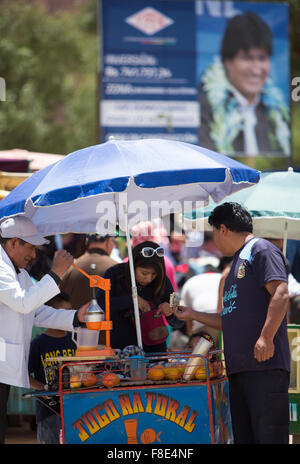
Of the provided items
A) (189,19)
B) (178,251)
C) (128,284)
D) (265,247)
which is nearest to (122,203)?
(128,284)

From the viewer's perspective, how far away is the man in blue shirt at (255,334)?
4863 mm

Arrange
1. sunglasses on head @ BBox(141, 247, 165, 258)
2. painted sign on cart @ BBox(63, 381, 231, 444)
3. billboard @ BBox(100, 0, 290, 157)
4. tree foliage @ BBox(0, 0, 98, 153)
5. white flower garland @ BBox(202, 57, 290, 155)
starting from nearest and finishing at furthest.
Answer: painted sign on cart @ BBox(63, 381, 231, 444), sunglasses on head @ BBox(141, 247, 165, 258), billboard @ BBox(100, 0, 290, 157), white flower garland @ BBox(202, 57, 290, 155), tree foliage @ BBox(0, 0, 98, 153)

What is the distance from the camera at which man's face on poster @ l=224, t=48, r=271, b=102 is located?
1783 centimetres

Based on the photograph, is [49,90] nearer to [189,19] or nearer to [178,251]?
[189,19]

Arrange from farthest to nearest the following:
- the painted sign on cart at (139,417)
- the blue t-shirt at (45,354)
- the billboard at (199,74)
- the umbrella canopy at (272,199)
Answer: the billboard at (199,74) → the umbrella canopy at (272,199) → the blue t-shirt at (45,354) → the painted sign on cart at (139,417)

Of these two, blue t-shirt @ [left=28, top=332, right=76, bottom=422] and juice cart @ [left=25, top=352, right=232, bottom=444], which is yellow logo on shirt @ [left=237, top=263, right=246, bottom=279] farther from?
blue t-shirt @ [left=28, top=332, right=76, bottom=422]

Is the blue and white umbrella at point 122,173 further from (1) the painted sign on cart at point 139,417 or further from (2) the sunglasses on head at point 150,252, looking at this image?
(1) the painted sign on cart at point 139,417

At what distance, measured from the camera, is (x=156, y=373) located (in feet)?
16.8

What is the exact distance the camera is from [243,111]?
701 inches

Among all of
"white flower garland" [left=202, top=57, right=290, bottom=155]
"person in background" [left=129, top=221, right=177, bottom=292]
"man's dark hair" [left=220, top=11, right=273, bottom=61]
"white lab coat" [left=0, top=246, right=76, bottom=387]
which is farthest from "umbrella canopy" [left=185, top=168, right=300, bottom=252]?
"man's dark hair" [left=220, top=11, right=273, bottom=61]

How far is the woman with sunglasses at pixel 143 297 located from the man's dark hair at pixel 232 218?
784mm

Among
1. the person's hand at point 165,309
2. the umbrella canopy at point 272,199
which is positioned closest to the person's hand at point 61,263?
the person's hand at point 165,309

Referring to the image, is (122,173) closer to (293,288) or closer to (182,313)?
(182,313)

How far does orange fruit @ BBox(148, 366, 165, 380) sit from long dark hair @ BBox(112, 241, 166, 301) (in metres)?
1.00
